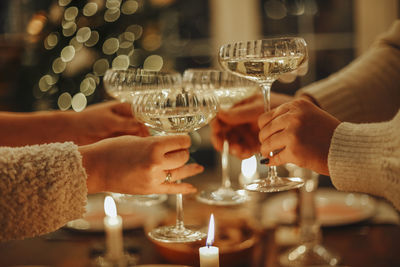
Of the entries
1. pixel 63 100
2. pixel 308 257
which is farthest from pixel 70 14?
pixel 308 257

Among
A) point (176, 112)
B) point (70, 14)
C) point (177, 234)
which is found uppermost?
point (70, 14)

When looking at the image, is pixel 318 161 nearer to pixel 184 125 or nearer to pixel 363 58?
pixel 184 125

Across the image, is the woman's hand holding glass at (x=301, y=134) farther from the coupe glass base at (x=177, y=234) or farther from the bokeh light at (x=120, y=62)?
the bokeh light at (x=120, y=62)

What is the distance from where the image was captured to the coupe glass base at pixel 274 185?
0.88 meters

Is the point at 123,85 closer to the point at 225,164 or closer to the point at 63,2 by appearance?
the point at 225,164

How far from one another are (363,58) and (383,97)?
0.47ft

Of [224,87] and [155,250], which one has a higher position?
[224,87]

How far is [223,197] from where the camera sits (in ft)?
3.47

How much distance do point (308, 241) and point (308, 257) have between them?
2.0 inches

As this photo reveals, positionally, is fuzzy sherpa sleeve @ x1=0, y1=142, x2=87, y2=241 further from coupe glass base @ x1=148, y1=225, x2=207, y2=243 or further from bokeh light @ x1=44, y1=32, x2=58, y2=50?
bokeh light @ x1=44, y1=32, x2=58, y2=50

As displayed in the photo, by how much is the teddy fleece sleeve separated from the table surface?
36cm

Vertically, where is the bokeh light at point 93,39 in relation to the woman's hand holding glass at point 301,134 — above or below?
above

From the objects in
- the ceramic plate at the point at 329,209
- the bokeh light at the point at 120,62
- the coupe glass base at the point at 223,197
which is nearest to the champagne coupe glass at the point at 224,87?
the coupe glass base at the point at 223,197

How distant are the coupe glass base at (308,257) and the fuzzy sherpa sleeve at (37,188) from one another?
0.67 metres
